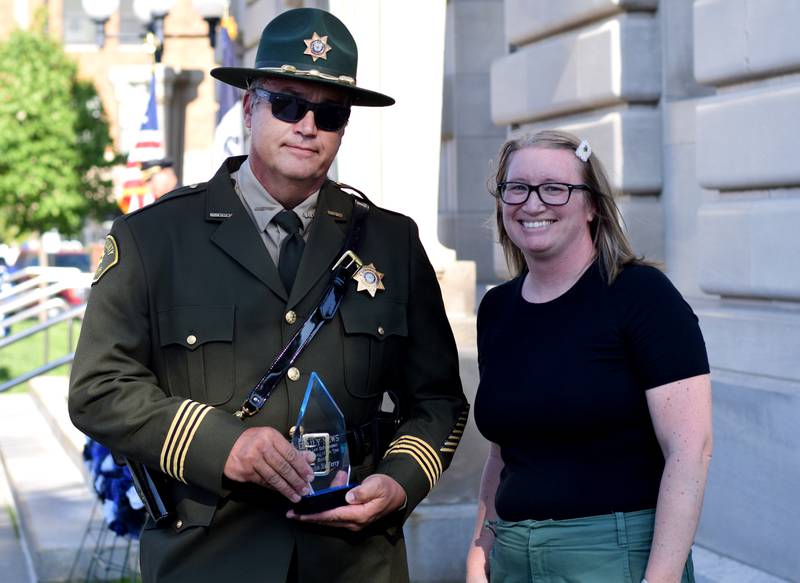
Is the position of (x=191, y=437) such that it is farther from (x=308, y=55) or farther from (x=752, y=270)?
(x=752, y=270)

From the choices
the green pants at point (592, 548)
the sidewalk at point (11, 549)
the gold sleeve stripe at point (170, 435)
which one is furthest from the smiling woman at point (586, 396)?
the sidewalk at point (11, 549)

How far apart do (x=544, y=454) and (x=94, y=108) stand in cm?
4239

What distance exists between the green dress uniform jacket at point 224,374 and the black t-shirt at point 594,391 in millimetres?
291

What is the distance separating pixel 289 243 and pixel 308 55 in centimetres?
47

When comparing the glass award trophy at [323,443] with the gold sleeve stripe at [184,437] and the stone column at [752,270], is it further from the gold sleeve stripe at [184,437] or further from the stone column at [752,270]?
the stone column at [752,270]

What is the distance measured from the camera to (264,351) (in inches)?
133

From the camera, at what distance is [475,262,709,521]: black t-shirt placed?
10.3 feet

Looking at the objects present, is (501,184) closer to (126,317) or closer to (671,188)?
(126,317)

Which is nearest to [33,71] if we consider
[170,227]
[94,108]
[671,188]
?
[94,108]

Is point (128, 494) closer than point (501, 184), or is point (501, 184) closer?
point (501, 184)

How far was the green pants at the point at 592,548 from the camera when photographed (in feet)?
10.4

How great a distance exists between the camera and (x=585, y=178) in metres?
3.35

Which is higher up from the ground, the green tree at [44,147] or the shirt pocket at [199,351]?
the green tree at [44,147]

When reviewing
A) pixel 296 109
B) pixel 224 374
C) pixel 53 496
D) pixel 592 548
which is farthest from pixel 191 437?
pixel 53 496
